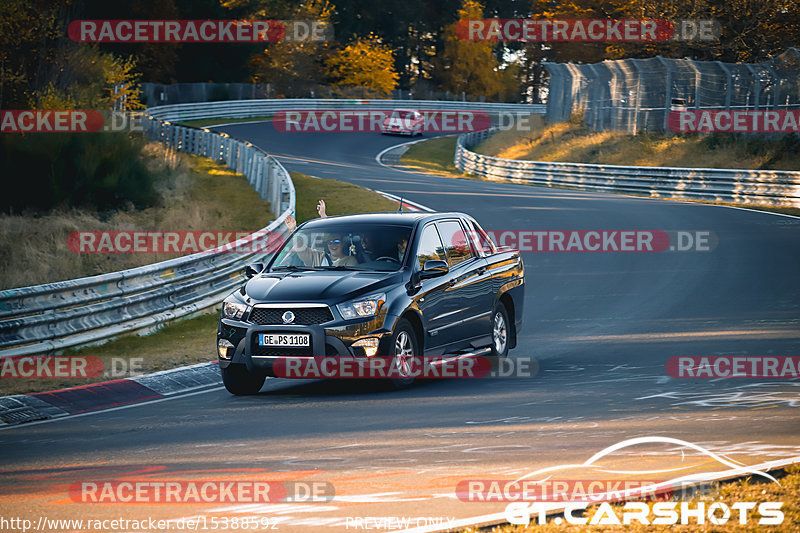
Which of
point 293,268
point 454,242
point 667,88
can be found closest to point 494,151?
point 667,88

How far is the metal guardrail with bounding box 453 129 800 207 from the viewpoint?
30312mm

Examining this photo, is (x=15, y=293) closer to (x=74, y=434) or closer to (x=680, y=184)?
(x=74, y=434)

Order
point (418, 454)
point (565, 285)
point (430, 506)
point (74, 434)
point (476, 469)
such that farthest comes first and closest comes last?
point (565, 285), point (74, 434), point (418, 454), point (476, 469), point (430, 506)

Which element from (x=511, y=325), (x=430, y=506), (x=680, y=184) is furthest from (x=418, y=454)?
(x=680, y=184)

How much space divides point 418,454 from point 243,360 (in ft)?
10.0

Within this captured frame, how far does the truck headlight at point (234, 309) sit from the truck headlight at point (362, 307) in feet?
3.17

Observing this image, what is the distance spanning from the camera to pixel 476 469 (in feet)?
23.7

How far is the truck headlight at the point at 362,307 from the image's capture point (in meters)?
10.2

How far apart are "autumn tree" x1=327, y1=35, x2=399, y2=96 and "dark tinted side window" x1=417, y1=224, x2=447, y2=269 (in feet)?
261

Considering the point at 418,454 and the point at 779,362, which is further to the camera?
the point at 779,362
